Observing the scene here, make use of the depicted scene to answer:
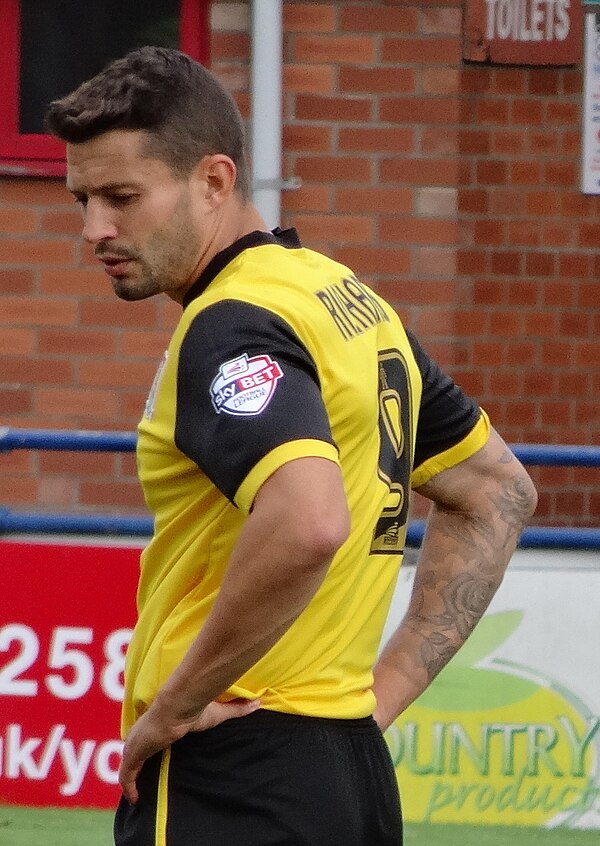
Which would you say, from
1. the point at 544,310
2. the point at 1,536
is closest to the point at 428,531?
the point at 1,536

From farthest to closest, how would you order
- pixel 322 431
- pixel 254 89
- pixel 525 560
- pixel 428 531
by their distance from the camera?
pixel 254 89 < pixel 525 560 < pixel 428 531 < pixel 322 431

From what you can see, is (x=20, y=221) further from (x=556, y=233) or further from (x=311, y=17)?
(x=556, y=233)

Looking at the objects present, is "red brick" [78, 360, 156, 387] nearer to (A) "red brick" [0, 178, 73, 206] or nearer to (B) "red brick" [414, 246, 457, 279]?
(A) "red brick" [0, 178, 73, 206]

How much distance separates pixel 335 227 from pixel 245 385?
440 cm

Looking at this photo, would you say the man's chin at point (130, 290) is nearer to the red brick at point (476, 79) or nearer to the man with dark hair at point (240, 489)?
the man with dark hair at point (240, 489)

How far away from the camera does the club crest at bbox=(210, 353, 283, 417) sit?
195cm

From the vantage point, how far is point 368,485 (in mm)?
2221

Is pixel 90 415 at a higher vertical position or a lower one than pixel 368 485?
lower

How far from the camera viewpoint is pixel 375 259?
20.7 ft

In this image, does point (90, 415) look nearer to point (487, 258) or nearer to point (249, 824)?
point (487, 258)

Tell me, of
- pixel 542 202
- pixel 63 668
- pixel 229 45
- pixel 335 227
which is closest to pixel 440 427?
pixel 63 668

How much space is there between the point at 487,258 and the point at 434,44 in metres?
0.93

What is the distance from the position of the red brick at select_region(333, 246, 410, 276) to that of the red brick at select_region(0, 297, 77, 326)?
1.10 metres

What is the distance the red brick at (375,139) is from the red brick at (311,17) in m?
0.41
